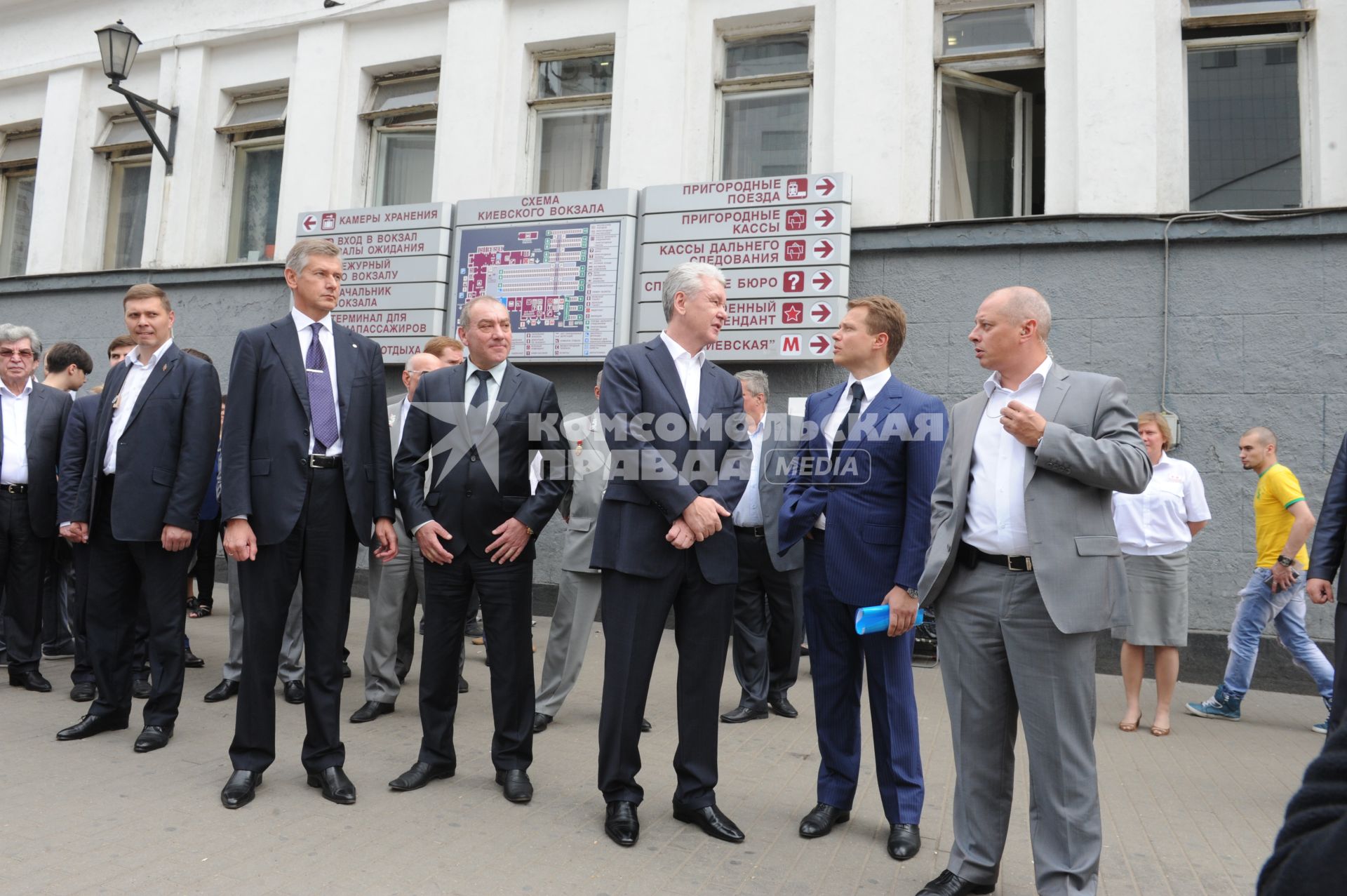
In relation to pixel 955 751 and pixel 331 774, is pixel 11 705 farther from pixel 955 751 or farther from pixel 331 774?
pixel 955 751

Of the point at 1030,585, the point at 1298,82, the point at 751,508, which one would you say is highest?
the point at 1298,82

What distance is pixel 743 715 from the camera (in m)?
5.65

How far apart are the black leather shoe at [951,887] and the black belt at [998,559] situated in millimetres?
1050

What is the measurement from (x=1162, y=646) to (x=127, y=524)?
5.96 m

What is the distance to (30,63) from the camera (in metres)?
13.0

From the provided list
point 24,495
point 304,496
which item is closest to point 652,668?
point 304,496

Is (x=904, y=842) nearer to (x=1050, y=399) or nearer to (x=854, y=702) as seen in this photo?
(x=854, y=702)

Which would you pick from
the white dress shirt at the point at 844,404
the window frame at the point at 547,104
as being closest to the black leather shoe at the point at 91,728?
the white dress shirt at the point at 844,404

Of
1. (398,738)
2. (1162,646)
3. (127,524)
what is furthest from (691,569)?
(1162,646)

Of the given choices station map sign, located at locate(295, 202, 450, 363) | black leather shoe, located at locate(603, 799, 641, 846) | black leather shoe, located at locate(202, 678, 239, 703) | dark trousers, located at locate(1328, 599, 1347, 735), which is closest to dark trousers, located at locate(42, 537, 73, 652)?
black leather shoe, located at locate(202, 678, 239, 703)

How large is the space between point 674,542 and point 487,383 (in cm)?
127

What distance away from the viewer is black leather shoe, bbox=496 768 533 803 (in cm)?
393

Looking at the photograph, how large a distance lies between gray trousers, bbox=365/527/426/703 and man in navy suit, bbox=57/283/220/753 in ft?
3.46

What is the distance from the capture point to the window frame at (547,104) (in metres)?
10.2
